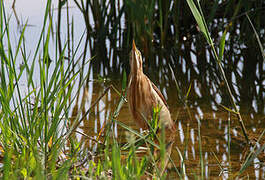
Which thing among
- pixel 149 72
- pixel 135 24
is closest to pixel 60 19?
pixel 135 24

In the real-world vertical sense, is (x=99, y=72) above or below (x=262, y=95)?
above

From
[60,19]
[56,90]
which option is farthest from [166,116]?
[60,19]

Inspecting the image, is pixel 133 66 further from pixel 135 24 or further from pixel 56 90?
pixel 135 24

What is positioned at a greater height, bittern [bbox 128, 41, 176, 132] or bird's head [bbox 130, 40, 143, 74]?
bird's head [bbox 130, 40, 143, 74]

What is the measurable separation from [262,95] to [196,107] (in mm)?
436

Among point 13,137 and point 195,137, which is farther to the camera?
point 195,137

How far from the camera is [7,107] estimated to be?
1.26m

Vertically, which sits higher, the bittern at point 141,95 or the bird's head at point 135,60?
the bird's head at point 135,60

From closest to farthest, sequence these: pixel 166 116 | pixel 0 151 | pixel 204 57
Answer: pixel 0 151
pixel 166 116
pixel 204 57

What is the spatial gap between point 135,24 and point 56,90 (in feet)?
6.53

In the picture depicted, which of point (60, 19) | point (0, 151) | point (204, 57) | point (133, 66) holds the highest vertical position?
point (60, 19)

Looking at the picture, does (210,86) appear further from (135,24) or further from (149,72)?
(135,24)

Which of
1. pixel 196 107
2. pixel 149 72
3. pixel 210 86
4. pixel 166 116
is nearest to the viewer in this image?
pixel 166 116

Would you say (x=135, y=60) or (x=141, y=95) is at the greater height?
(x=135, y=60)
